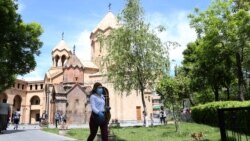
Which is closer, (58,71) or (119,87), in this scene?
(119,87)

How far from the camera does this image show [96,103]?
295 inches

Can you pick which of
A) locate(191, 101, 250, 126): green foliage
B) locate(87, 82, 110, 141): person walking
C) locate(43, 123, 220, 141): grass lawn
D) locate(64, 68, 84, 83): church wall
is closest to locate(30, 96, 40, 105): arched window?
locate(64, 68, 84, 83): church wall

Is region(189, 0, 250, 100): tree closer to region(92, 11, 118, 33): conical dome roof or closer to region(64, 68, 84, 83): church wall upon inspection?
region(64, 68, 84, 83): church wall

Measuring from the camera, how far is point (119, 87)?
27.3 metres

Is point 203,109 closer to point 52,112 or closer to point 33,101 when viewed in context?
point 52,112

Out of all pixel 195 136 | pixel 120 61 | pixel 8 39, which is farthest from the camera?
pixel 120 61

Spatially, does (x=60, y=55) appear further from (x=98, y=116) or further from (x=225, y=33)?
(x=98, y=116)

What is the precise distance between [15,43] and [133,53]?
10173 millimetres

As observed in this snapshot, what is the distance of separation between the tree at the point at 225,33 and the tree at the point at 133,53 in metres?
4.37

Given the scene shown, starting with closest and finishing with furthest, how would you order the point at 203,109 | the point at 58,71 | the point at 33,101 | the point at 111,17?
the point at 203,109 < the point at 111,17 < the point at 58,71 < the point at 33,101

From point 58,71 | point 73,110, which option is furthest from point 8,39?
point 58,71

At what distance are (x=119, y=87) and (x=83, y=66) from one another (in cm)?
2252

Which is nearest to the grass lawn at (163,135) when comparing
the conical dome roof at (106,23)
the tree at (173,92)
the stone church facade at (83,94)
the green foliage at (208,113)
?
the tree at (173,92)

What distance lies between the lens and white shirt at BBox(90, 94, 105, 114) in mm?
7414
